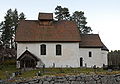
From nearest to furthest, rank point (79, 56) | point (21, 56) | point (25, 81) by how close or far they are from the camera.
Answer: point (25, 81), point (21, 56), point (79, 56)

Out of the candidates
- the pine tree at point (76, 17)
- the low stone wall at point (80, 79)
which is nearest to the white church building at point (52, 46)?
the pine tree at point (76, 17)

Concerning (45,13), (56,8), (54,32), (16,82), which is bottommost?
(16,82)

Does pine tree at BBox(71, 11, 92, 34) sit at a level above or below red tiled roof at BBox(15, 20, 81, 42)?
above

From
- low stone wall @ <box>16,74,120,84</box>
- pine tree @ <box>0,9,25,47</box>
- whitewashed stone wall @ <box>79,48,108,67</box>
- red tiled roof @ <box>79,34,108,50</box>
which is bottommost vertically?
low stone wall @ <box>16,74,120,84</box>

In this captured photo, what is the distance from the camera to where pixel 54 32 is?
48625 mm

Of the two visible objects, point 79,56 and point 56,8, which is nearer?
point 79,56

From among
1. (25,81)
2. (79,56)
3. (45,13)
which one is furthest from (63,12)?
(25,81)

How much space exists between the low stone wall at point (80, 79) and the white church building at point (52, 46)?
28053 mm

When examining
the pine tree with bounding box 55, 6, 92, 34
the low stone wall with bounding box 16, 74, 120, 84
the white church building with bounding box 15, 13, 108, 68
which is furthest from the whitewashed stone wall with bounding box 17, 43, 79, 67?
the low stone wall with bounding box 16, 74, 120, 84

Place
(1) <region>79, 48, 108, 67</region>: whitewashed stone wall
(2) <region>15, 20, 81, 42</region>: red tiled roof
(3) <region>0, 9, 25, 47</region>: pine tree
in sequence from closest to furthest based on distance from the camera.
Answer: (2) <region>15, 20, 81, 42</region>: red tiled roof, (1) <region>79, 48, 108, 67</region>: whitewashed stone wall, (3) <region>0, 9, 25, 47</region>: pine tree

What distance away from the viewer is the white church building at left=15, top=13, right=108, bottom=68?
152ft

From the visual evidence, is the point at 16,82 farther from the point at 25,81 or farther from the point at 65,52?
the point at 65,52

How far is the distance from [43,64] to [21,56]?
13.4 feet

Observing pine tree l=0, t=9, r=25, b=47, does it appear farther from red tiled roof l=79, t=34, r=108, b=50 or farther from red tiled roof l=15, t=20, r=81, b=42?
red tiled roof l=79, t=34, r=108, b=50
